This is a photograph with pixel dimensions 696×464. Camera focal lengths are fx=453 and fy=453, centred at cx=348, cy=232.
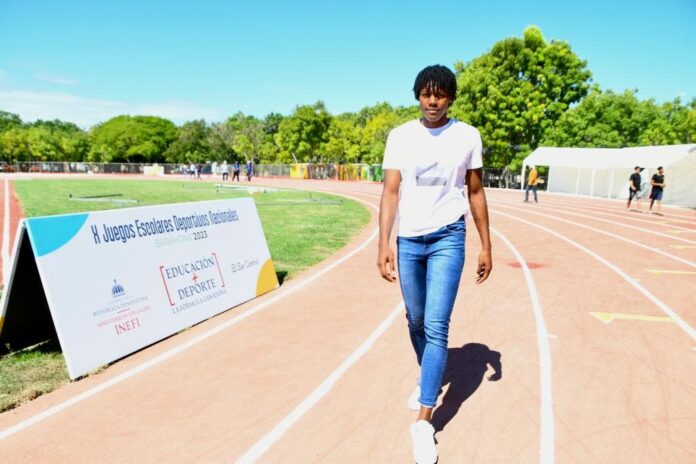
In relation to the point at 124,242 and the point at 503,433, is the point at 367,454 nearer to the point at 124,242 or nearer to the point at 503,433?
the point at 503,433

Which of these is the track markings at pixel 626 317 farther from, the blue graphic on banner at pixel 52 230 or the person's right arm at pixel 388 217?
the blue graphic on banner at pixel 52 230

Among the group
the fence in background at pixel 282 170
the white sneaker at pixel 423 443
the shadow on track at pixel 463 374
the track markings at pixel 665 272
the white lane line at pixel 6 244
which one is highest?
the white sneaker at pixel 423 443

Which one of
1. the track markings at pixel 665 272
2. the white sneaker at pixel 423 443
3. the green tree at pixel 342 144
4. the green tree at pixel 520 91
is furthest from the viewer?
the green tree at pixel 342 144

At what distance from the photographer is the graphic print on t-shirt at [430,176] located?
285 cm

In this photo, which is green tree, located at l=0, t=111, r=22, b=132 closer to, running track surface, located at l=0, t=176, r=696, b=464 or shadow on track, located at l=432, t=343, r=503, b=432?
running track surface, located at l=0, t=176, r=696, b=464

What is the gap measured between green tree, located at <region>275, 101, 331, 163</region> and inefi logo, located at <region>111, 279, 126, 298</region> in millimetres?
59135

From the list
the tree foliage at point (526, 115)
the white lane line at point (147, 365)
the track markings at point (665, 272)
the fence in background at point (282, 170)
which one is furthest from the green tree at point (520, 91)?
the white lane line at point (147, 365)

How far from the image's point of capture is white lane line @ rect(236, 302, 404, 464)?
2.88 metres

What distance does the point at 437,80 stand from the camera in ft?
9.38

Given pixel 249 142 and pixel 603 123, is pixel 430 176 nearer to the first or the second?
pixel 603 123

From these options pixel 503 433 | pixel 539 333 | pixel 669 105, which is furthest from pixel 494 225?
pixel 669 105

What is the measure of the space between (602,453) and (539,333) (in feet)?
7.38

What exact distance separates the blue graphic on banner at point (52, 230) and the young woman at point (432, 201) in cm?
298

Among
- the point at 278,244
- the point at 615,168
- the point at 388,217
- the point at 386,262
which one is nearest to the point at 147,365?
the point at 386,262
